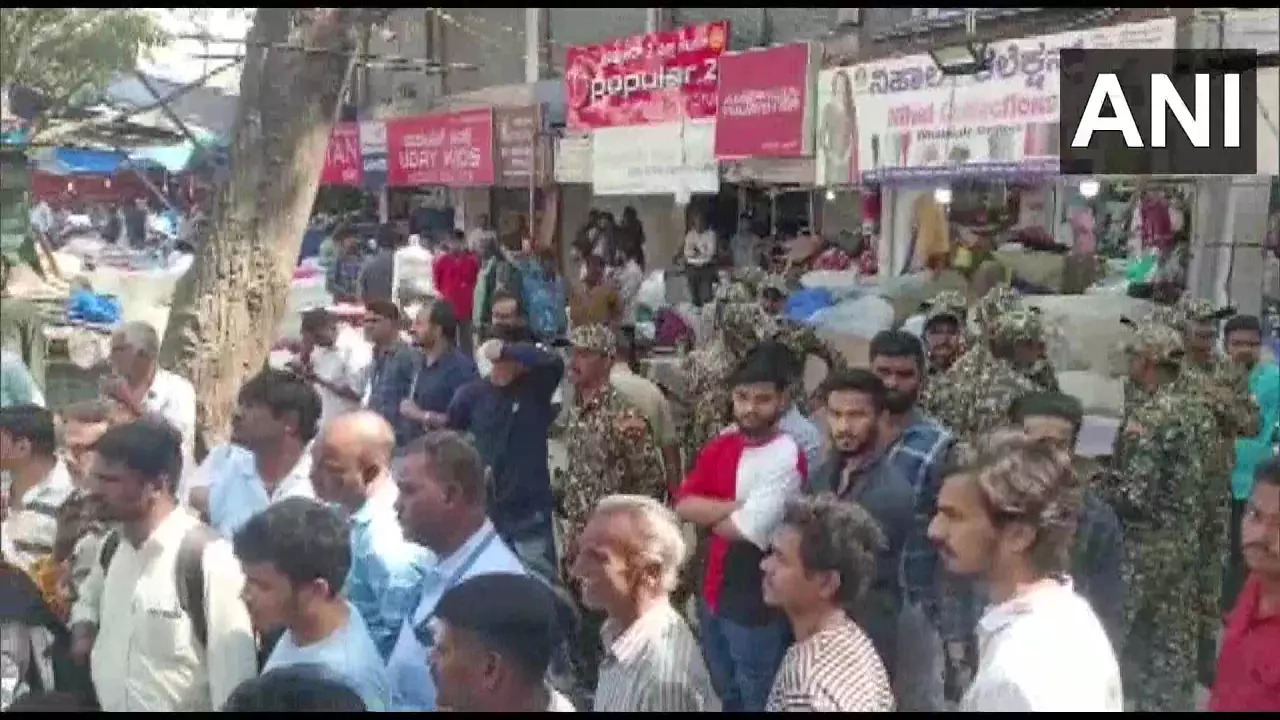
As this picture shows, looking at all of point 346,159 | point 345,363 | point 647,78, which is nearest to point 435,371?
point 345,363

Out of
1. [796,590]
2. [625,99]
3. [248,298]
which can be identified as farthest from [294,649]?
[625,99]

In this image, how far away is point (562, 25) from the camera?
16328 mm

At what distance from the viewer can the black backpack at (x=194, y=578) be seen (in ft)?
10.9

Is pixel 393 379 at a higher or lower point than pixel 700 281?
lower

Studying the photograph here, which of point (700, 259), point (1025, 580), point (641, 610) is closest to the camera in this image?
point (1025, 580)

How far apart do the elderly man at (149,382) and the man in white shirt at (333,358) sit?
1.84m

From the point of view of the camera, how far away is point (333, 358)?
25.4ft

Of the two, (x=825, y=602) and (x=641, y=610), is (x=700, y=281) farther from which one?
(x=825, y=602)

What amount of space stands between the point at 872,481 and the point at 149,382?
2670 millimetres

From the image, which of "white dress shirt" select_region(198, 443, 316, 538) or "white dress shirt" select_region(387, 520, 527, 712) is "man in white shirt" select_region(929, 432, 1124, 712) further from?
"white dress shirt" select_region(198, 443, 316, 538)

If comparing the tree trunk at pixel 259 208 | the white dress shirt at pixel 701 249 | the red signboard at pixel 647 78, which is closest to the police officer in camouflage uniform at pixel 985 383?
the tree trunk at pixel 259 208

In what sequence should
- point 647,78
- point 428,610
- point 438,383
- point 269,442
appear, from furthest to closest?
1. point 647,78
2. point 438,383
3. point 269,442
4. point 428,610

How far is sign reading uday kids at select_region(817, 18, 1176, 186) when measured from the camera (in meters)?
7.33

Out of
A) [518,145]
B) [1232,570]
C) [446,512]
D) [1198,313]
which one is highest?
[518,145]
